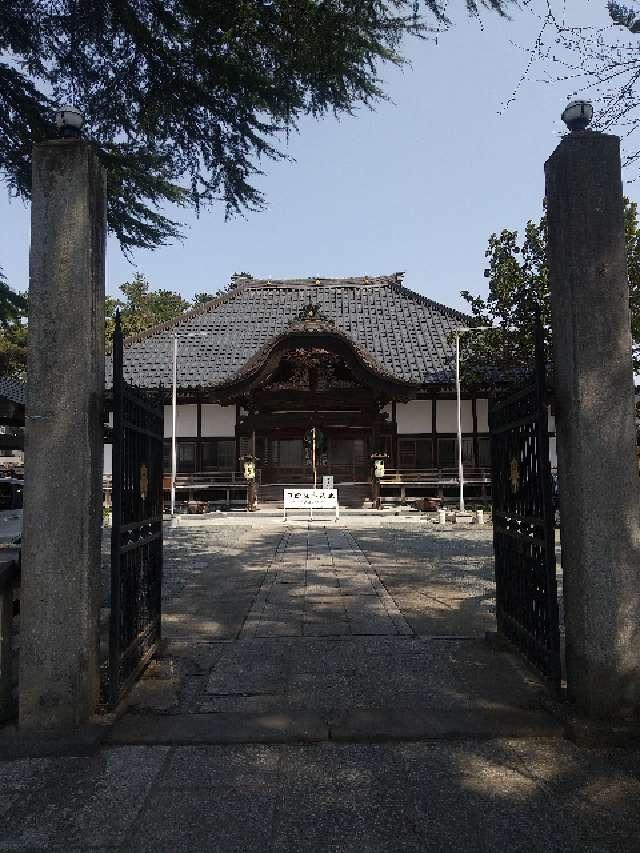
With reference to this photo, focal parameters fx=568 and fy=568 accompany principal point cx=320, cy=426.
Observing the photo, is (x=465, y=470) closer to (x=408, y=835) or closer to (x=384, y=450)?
(x=384, y=450)

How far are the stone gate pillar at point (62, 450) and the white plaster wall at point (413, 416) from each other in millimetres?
19558

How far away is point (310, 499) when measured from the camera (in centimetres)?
1631

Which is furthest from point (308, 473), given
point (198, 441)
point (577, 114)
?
point (577, 114)

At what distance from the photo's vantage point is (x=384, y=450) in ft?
72.5

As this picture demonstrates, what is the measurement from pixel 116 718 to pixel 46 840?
106 cm

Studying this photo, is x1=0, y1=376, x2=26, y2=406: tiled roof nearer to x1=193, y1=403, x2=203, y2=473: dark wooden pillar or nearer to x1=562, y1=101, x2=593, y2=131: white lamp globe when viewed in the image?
x1=562, y1=101, x2=593, y2=131: white lamp globe

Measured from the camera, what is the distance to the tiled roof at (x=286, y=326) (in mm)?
22547

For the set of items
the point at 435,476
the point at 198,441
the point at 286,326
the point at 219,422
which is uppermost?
the point at 286,326

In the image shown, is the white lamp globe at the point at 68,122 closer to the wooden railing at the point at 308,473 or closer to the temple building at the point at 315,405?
the temple building at the point at 315,405

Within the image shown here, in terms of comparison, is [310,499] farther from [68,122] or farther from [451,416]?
[68,122]

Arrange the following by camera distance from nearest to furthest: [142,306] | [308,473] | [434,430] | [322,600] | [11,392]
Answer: [322,600], [11,392], [308,473], [434,430], [142,306]

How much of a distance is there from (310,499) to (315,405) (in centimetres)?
602

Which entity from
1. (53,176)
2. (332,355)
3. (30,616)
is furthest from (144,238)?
(332,355)

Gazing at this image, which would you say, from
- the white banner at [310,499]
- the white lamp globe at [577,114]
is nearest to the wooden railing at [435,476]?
the white banner at [310,499]
